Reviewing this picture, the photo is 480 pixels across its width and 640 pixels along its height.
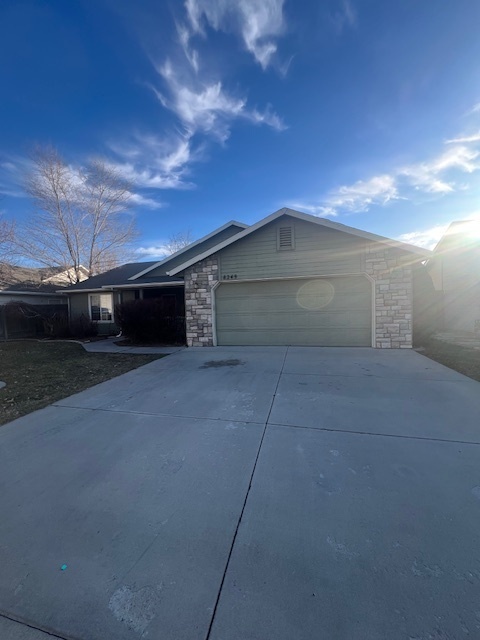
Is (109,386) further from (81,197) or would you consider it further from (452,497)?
(81,197)

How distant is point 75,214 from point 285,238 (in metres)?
18.4

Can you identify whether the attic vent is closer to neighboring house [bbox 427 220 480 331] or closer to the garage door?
the garage door

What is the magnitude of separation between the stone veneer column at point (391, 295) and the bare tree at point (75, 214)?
66.3 feet

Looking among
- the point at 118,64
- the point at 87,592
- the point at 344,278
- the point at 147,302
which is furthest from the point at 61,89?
the point at 87,592

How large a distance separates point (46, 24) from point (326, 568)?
34.6 ft

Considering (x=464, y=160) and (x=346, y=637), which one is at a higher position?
(x=464, y=160)

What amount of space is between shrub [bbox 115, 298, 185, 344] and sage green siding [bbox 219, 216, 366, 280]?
306 centimetres

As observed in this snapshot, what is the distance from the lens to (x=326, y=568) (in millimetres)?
1672

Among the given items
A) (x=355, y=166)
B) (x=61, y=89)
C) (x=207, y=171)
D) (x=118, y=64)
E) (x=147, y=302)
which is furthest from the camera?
(x=207, y=171)

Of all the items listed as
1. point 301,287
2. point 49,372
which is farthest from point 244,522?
point 301,287

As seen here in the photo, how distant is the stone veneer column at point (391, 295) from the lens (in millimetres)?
8727

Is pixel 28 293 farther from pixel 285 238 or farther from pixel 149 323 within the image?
pixel 285 238

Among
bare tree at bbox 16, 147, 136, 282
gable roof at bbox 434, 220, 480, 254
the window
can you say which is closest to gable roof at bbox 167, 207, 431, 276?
the window

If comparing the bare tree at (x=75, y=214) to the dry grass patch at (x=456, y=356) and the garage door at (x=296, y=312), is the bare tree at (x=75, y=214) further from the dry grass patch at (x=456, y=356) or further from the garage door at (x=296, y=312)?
Answer: the dry grass patch at (x=456, y=356)
